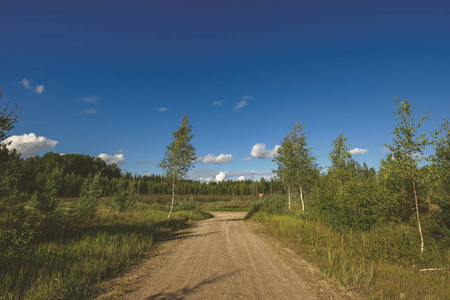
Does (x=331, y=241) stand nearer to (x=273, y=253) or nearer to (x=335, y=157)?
(x=273, y=253)

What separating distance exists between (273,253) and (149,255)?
614 centimetres

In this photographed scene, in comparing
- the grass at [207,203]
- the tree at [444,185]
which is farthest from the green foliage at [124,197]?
the tree at [444,185]

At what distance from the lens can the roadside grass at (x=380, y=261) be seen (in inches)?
223

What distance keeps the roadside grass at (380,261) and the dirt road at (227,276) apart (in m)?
0.85

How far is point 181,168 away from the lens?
21906 mm

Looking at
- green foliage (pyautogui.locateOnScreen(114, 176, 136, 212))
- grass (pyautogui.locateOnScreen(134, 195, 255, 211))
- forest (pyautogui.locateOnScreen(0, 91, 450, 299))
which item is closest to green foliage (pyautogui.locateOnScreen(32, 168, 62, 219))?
forest (pyautogui.locateOnScreen(0, 91, 450, 299))

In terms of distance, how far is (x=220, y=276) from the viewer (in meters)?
6.62

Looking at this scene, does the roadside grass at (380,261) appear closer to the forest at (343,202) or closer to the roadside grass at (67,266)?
the forest at (343,202)

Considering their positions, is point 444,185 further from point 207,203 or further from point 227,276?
point 207,203

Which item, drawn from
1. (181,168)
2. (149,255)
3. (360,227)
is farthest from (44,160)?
(360,227)

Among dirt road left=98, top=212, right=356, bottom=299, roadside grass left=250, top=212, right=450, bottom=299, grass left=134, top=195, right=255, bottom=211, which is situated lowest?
grass left=134, top=195, right=255, bottom=211

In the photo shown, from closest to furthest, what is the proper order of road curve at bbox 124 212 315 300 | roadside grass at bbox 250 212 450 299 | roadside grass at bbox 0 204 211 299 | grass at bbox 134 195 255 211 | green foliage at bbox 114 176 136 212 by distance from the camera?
1. roadside grass at bbox 0 204 211 299
2. road curve at bbox 124 212 315 300
3. roadside grass at bbox 250 212 450 299
4. green foliage at bbox 114 176 136 212
5. grass at bbox 134 195 255 211

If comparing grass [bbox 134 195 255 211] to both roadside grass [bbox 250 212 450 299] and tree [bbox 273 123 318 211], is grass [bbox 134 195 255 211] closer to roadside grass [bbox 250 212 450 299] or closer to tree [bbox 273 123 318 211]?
tree [bbox 273 123 318 211]

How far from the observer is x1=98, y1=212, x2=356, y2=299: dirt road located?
544cm
